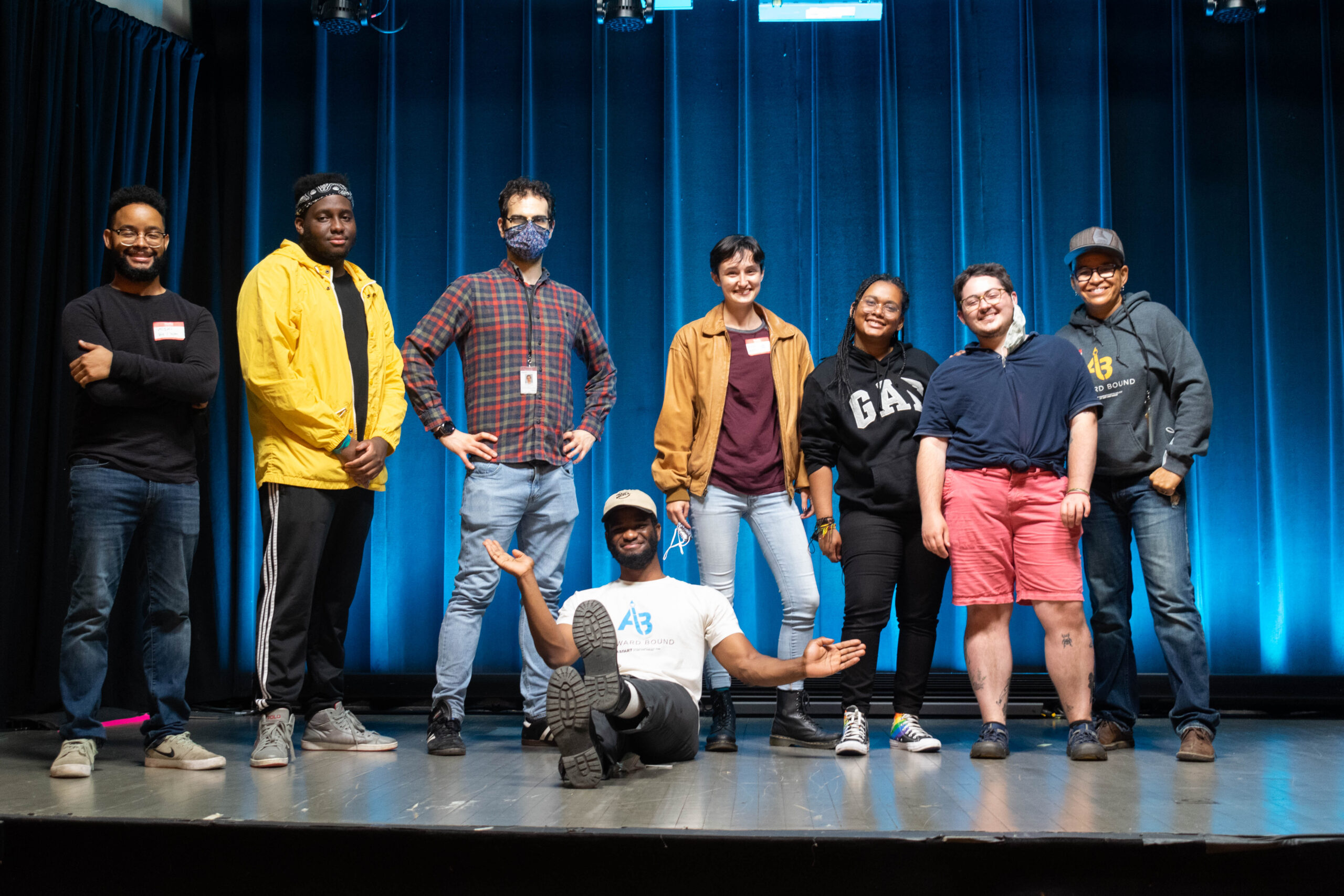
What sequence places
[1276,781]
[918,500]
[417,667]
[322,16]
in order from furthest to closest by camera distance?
[417,667] < [322,16] < [918,500] < [1276,781]

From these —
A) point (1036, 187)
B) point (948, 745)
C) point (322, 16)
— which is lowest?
point (948, 745)

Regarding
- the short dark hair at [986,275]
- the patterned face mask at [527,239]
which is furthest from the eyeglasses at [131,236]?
the short dark hair at [986,275]

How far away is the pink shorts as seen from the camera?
2.96 m

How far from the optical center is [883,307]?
10.6 feet

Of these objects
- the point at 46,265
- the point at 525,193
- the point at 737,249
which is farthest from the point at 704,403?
the point at 46,265

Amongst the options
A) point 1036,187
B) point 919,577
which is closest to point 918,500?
point 919,577

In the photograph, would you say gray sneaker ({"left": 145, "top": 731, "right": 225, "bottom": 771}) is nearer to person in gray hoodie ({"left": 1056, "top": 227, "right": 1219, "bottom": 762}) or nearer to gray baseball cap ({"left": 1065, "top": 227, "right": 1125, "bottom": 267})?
person in gray hoodie ({"left": 1056, "top": 227, "right": 1219, "bottom": 762})

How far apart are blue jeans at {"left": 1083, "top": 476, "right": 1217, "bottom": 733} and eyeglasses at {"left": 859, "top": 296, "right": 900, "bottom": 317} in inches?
31.7

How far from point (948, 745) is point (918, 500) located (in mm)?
785

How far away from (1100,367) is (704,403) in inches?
48.1

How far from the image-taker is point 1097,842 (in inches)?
78.2

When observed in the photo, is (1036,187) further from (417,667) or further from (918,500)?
(417,667)

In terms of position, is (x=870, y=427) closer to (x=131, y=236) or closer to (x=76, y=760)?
(x=131, y=236)

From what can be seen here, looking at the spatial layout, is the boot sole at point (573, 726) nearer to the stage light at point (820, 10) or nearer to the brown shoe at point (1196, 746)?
the brown shoe at point (1196, 746)
